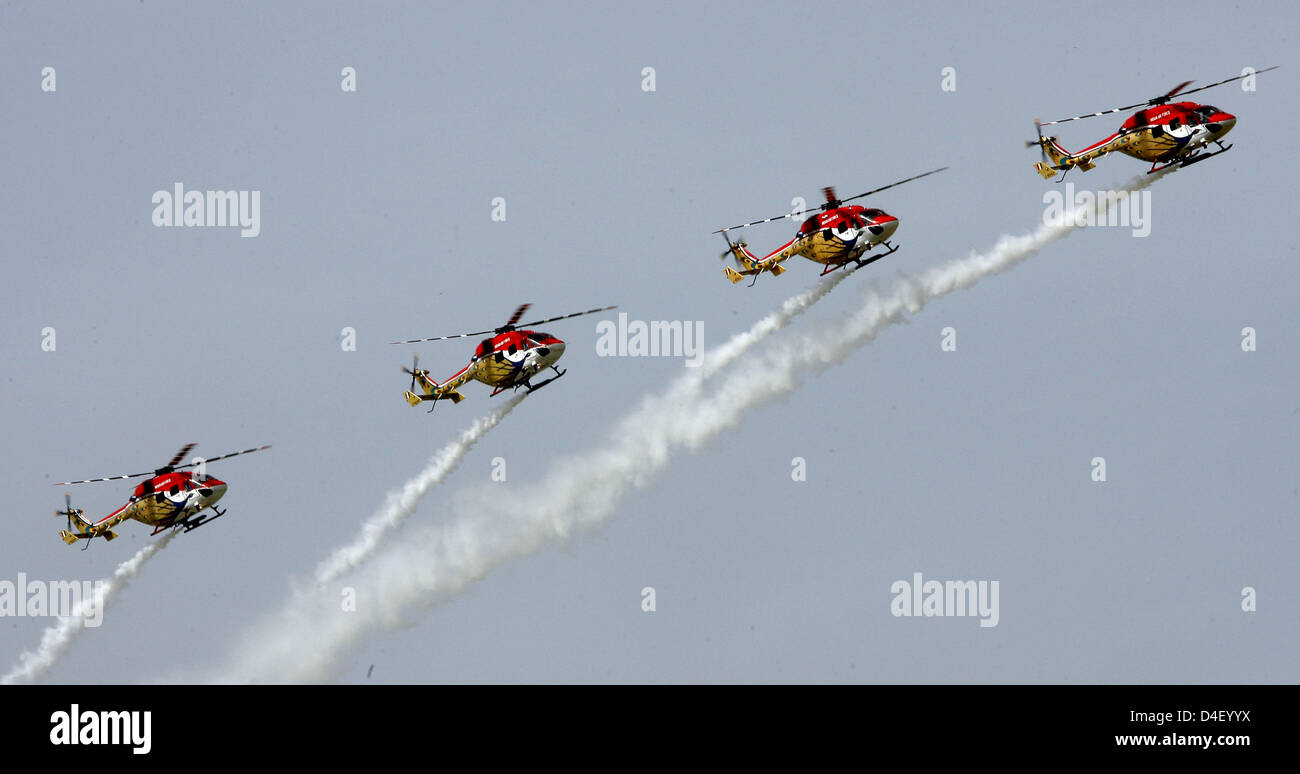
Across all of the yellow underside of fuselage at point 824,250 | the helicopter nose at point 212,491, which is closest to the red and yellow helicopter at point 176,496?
the helicopter nose at point 212,491

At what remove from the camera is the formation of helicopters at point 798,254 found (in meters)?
95.4

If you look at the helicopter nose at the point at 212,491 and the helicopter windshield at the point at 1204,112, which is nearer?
the helicopter windshield at the point at 1204,112

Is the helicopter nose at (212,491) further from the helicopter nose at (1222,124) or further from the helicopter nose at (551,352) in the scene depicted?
the helicopter nose at (1222,124)

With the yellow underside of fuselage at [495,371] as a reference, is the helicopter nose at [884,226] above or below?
above

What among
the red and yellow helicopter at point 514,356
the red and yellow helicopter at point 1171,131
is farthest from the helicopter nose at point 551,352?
the red and yellow helicopter at point 1171,131

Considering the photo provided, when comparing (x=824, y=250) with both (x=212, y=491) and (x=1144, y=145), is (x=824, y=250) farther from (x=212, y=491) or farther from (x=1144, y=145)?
(x=212, y=491)

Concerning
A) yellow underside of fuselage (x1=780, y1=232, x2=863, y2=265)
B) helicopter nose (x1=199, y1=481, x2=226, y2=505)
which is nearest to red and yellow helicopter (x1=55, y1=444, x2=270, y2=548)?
helicopter nose (x1=199, y1=481, x2=226, y2=505)

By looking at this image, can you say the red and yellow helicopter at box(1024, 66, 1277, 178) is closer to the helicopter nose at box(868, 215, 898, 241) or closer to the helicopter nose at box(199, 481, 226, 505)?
the helicopter nose at box(868, 215, 898, 241)

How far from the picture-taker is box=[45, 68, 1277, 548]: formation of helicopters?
95438 millimetres
